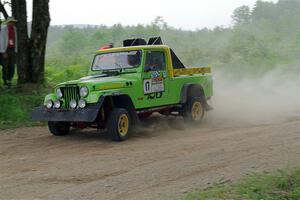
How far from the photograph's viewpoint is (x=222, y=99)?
50.1 feet

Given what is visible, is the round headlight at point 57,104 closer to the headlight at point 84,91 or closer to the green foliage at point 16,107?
the headlight at point 84,91

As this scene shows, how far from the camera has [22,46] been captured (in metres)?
13.8

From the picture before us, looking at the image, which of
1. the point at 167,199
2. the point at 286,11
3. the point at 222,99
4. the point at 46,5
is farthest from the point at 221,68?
the point at 286,11

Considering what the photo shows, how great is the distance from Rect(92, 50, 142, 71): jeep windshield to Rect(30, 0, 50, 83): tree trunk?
129 inches

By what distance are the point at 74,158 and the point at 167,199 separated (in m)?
2.84

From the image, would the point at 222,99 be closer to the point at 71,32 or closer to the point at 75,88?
the point at 75,88

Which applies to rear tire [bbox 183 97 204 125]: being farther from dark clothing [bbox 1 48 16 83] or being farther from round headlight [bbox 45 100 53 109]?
dark clothing [bbox 1 48 16 83]

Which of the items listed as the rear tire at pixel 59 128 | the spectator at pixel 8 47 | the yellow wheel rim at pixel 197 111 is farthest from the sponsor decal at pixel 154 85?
the spectator at pixel 8 47

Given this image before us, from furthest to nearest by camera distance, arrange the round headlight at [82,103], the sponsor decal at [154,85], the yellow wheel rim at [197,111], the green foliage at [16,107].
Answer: the yellow wheel rim at [197,111]
the green foliage at [16,107]
the sponsor decal at [154,85]
the round headlight at [82,103]

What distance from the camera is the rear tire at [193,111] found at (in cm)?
1177

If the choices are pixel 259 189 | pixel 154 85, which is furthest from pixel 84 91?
pixel 259 189

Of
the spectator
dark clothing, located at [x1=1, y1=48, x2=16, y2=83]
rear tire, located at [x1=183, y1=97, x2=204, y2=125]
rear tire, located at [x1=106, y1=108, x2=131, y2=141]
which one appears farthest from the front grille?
dark clothing, located at [x1=1, y1=48, x2=16, y2=83]

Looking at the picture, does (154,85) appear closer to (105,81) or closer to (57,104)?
(105,81)

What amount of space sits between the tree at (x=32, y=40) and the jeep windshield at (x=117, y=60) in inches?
130
